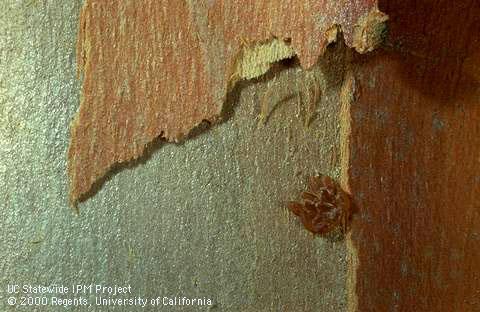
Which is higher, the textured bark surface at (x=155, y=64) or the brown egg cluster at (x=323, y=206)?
the textured bark surface at (x=155, y=64)

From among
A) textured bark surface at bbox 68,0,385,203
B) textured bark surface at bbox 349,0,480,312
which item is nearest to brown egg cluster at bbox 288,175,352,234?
textured bark surface at bbox 349,0,480,312

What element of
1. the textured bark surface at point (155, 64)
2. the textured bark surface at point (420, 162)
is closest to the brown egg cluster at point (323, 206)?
the textured bark surface at point (420, 162)

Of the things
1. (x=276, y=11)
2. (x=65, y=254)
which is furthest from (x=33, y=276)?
(x=276, y=11)

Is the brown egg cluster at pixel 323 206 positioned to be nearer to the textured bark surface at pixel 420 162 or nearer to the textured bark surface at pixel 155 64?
the textured bark surface at pixel 420 162

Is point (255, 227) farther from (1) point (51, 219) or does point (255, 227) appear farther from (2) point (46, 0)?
(2) point (46, 0)

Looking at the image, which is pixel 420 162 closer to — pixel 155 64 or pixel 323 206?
pixel 323 206

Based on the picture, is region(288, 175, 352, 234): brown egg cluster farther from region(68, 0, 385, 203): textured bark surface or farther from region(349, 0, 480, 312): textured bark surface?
region(68, 0, 385, 203): textured bark surface
